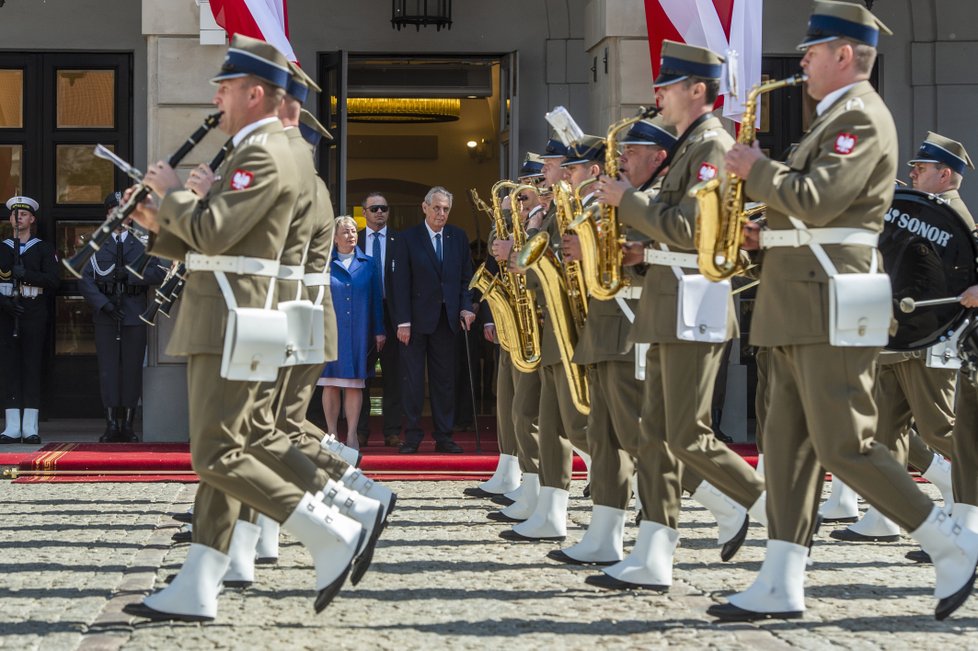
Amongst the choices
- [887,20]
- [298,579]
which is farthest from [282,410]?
[887,20]

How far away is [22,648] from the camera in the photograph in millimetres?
4992

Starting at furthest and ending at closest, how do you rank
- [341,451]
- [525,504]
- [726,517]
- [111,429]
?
[111,429] → [525,504] → [341,451] → [726,517]

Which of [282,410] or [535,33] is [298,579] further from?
[535,33]

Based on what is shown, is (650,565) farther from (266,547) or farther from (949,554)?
(266,547)

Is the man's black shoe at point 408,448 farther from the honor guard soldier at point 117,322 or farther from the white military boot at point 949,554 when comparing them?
the white military boot at point 949,554

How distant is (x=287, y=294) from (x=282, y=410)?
1131mm

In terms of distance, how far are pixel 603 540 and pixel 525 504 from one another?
5.71 feet

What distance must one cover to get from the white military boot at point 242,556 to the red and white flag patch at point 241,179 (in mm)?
1484

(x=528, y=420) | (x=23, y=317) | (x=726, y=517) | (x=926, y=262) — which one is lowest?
(x=726, y=517)

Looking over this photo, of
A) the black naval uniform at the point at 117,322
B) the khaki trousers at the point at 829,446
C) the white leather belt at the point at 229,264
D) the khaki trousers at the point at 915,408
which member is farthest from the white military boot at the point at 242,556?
the black naval uniform at the point at 117,322

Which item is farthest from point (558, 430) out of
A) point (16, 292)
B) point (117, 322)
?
point (16, 292)

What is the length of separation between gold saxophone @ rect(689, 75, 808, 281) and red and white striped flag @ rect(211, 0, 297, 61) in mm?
5992

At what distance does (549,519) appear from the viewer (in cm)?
745

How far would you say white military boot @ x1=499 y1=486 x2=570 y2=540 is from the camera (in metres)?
7.43
